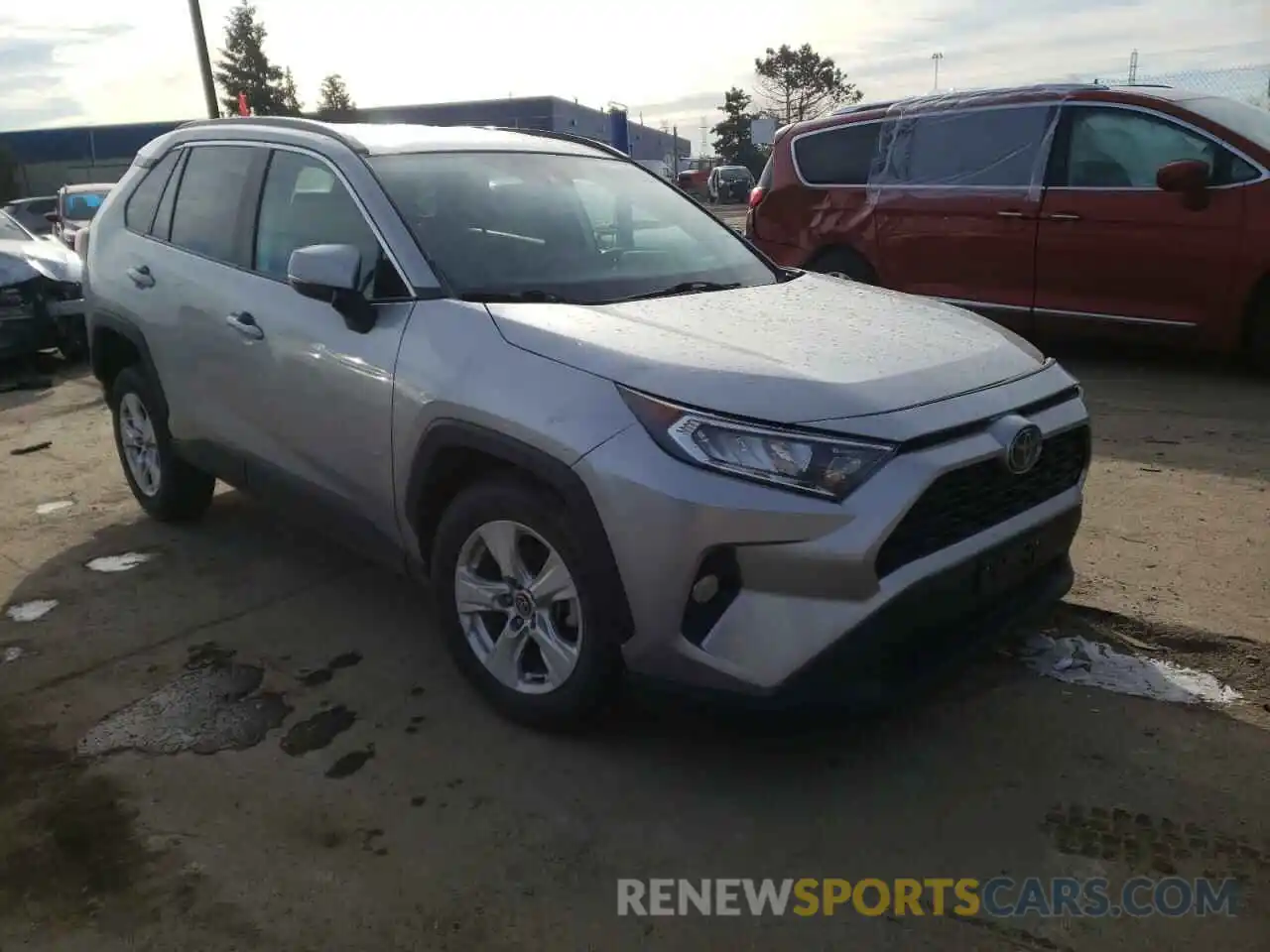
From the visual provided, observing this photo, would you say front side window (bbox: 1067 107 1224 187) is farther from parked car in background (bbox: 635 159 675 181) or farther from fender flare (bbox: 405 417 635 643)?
fender flare (bbox: 405 417 635 643)

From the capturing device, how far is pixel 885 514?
Result: 96.7 inches

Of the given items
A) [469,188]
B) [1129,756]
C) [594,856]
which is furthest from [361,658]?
[1129,756]

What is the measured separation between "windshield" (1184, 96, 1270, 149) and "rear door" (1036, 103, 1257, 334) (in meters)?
0.16

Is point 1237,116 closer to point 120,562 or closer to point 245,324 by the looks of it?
point 245,324

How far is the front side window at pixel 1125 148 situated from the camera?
662 centimetres

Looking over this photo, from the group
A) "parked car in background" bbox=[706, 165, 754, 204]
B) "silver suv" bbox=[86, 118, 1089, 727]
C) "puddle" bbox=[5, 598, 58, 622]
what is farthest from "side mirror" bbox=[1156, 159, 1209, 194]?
"parked car in background" bbox=[706, 165, 754, 204]

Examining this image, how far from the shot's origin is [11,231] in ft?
33.9

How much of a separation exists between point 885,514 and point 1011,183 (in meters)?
5.67

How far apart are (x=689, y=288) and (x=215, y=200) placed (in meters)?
2.09

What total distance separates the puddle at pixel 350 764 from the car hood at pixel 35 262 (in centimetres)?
785

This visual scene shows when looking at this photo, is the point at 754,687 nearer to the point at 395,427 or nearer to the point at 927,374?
the point at 927,374

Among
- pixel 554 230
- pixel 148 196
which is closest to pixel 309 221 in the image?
pixel 554 230

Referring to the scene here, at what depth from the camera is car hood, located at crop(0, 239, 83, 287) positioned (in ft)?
30.0

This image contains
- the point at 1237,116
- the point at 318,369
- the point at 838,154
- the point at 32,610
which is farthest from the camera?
the point at 838,154
